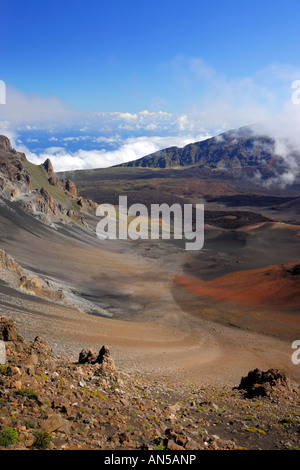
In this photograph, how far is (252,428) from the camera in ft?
38.5

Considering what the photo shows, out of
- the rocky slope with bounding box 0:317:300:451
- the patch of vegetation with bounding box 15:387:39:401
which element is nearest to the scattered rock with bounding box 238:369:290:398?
the rocky slope with bounding box 0:317:300:451

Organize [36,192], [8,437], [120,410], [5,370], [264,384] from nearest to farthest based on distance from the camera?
[8,437] → [5,370] → [120,410] → [264,384] → [36,192]

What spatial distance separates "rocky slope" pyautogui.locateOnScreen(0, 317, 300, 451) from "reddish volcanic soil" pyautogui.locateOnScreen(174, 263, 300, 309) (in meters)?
23.5

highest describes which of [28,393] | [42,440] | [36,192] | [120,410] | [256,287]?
[36,192]

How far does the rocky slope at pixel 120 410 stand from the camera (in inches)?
319

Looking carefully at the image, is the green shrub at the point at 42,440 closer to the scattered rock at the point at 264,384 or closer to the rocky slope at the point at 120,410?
the rocky slope at the point at 120,410

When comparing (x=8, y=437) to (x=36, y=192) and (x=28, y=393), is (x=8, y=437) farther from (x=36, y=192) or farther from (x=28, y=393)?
(x=36, y=192)

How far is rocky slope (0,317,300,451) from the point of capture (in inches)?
319

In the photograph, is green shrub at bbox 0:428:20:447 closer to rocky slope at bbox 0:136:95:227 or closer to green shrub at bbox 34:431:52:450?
green shrub at bbox 34:431:52:450

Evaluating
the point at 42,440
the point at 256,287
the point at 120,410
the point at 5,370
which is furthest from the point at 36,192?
the point at 42,440

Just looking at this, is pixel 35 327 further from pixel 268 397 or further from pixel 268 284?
pixel 268 284

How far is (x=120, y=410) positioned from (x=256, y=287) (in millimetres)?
36492

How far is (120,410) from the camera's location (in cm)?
1059
